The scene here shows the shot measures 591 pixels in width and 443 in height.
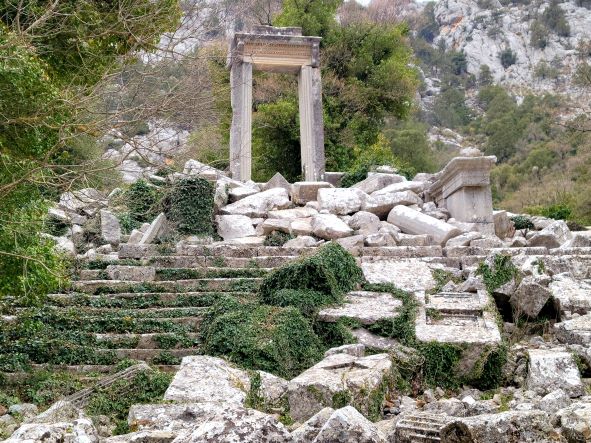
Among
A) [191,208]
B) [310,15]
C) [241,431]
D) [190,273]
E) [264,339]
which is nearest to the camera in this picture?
[241,431]

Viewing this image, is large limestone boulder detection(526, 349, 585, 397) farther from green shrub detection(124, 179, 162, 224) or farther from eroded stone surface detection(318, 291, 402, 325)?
green shrub detection(124, 179, 162, 224)

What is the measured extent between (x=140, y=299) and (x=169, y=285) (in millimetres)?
586

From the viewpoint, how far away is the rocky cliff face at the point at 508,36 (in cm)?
6744

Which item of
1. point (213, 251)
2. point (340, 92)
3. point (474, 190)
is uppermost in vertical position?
point (340, 92)

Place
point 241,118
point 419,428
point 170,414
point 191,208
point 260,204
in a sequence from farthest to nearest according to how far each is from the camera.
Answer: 1. point 241,118
2. point 260,204
3. point 191,208
4. point 170,414
5. point 419,428

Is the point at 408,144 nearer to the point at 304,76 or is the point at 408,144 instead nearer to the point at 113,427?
the point at 304,76

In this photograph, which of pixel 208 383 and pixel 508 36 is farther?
pixel 508 36

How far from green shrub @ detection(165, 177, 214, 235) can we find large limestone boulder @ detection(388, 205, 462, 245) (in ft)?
10.9

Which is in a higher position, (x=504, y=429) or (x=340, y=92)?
(x=340, y=92)

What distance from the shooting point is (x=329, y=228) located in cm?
1184

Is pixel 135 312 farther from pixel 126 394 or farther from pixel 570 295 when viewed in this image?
pixel 570 295

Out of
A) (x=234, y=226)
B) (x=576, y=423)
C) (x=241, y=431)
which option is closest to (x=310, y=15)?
(x=234, y=226)

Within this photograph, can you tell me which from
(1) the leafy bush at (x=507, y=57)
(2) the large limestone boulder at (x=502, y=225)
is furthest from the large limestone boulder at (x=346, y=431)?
(1) the leafy bush at (x=507, y=57)

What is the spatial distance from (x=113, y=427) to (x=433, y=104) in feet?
181
